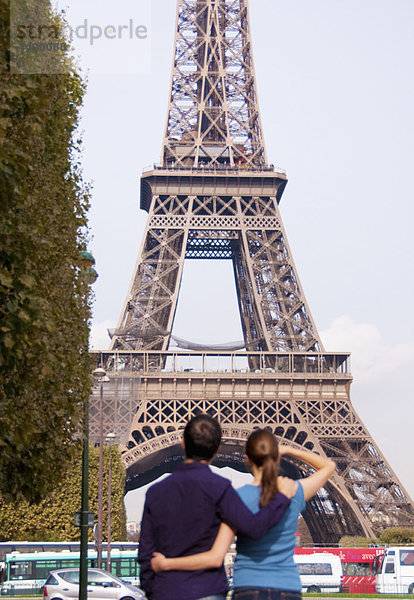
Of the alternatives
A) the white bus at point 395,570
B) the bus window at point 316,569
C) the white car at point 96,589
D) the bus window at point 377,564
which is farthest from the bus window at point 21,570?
the bus window at point 377,564

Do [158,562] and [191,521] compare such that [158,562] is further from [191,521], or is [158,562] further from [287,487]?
[287,487]

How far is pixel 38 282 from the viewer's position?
14.7 m

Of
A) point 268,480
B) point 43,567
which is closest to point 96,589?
point 43,567

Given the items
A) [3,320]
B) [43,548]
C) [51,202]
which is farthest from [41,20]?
[43,548]

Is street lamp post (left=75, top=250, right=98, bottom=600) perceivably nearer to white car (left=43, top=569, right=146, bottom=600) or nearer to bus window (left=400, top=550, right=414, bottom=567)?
white car (left=43, top=569, right=146, bottom=600)

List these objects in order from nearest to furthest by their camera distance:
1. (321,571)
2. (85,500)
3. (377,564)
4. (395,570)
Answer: (85,500), (395,570), (321,571), (377,564)

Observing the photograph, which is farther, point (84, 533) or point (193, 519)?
point (84, 533)

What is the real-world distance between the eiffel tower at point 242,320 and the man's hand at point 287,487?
53303 mm

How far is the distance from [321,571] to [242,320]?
27473 mm

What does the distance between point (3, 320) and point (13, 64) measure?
3.31 metres

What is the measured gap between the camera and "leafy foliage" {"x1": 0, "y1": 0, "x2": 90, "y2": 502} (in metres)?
12.2

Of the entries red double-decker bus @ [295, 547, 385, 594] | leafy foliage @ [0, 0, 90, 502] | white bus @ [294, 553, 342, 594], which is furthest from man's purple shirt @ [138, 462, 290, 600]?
red double-decker bus @ [295, 547, 385, 594]

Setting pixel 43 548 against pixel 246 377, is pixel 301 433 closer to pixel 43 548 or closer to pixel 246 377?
pixel 246 377

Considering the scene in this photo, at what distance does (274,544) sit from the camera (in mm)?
6383
